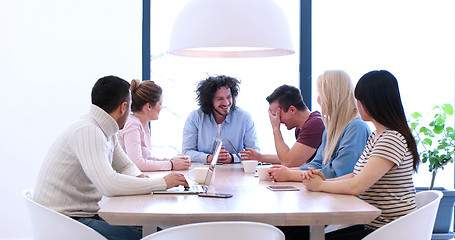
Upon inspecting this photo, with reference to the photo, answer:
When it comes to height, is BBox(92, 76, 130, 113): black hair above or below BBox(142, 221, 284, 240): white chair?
above

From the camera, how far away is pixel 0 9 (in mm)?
4773

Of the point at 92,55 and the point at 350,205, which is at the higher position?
the point at 92,55

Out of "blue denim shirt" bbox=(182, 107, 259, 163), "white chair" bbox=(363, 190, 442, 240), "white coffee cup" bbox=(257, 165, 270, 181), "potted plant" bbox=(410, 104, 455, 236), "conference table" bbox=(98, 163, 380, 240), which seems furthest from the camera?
"potted plant" bbox=(410, 104, 455, 236)

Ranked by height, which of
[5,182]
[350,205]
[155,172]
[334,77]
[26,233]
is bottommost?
[26,233]

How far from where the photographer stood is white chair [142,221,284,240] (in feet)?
5.65

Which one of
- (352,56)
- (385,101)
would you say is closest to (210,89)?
(352,56)

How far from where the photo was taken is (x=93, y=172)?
229 cm

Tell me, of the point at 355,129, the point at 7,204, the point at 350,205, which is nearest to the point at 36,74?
the point at 7,204

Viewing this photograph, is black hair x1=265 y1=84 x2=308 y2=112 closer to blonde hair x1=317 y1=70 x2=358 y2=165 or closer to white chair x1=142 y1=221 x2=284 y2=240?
blonde hair x1=317 y1=70 x2=358 y2=165

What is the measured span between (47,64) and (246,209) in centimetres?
335

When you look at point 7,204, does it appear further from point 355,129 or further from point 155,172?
point 355,129

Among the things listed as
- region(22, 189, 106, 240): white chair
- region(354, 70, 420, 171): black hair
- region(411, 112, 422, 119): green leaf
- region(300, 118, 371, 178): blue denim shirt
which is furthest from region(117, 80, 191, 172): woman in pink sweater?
region(411, 112, 422, 119): green leaf

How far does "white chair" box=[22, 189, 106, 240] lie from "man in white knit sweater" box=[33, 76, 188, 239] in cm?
19

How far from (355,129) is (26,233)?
A: 10.7ft
